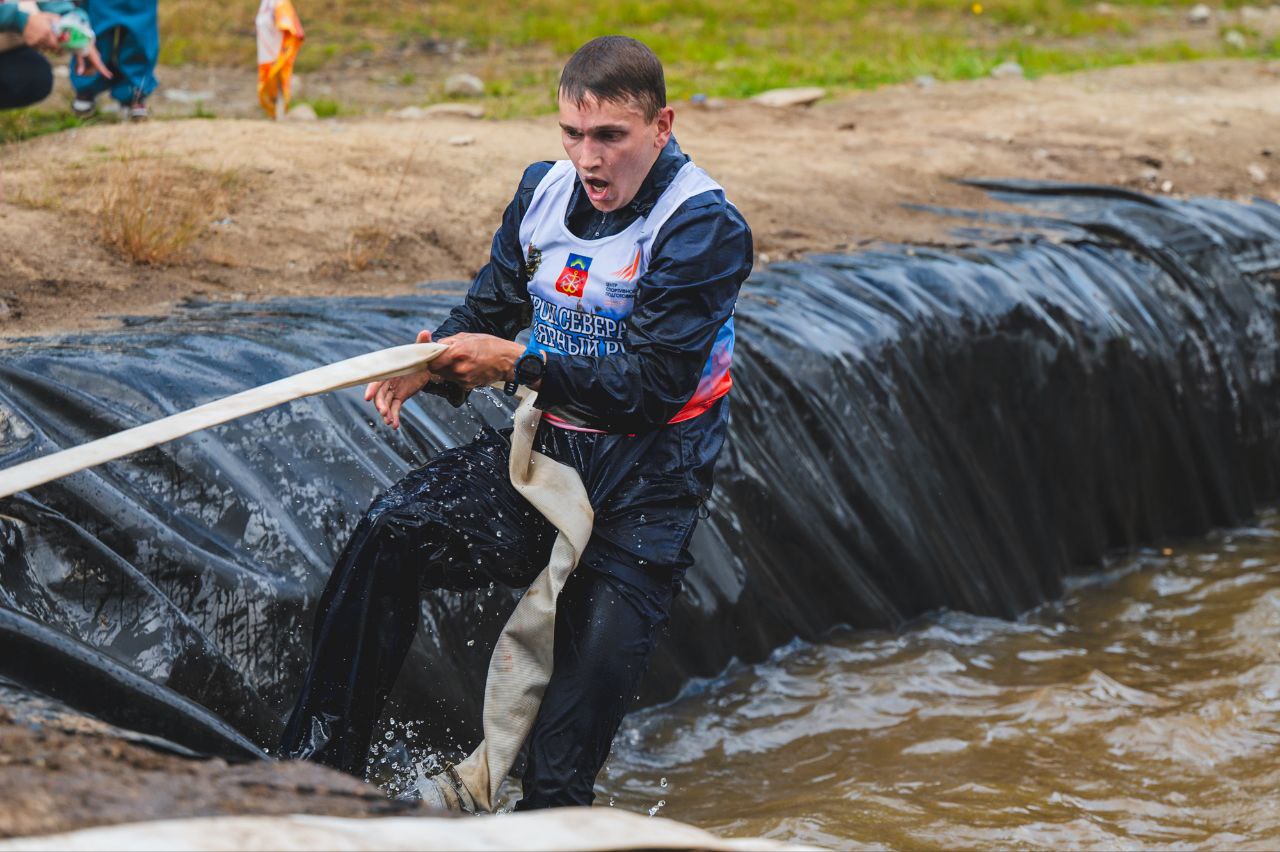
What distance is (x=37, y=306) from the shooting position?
4.95 m

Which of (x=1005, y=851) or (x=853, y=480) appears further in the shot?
(x=853, y=480)

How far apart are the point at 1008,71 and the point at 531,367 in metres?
9.78

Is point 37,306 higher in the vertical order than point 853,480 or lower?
higher

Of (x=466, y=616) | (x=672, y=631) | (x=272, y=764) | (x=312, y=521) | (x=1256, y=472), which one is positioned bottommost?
(x=1256, y=472)

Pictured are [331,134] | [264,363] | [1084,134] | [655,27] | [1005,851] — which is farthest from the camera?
[655,27]

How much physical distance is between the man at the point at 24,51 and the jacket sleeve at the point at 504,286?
332 centimetres

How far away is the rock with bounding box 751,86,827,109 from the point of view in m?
9.82

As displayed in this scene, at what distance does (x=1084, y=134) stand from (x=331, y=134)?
4906 mm

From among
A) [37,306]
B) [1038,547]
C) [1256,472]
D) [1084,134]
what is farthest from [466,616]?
[1084,134]

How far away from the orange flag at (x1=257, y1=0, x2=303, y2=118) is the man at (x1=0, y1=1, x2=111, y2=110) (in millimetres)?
2010

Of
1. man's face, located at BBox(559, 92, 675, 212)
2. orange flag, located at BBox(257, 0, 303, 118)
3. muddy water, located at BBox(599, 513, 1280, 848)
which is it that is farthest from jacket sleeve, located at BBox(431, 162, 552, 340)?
orange flag, located at BBox(257, 0, 303, 118)

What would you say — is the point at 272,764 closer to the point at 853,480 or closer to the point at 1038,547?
the point at 853,480

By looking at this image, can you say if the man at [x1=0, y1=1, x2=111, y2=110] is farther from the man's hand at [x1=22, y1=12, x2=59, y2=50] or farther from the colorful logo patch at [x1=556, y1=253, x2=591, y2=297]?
the colorful logo patch at [x1=556, y1=253, x2=591, y2=297]

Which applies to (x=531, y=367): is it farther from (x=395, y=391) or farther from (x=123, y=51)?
(x=123, y=51)
